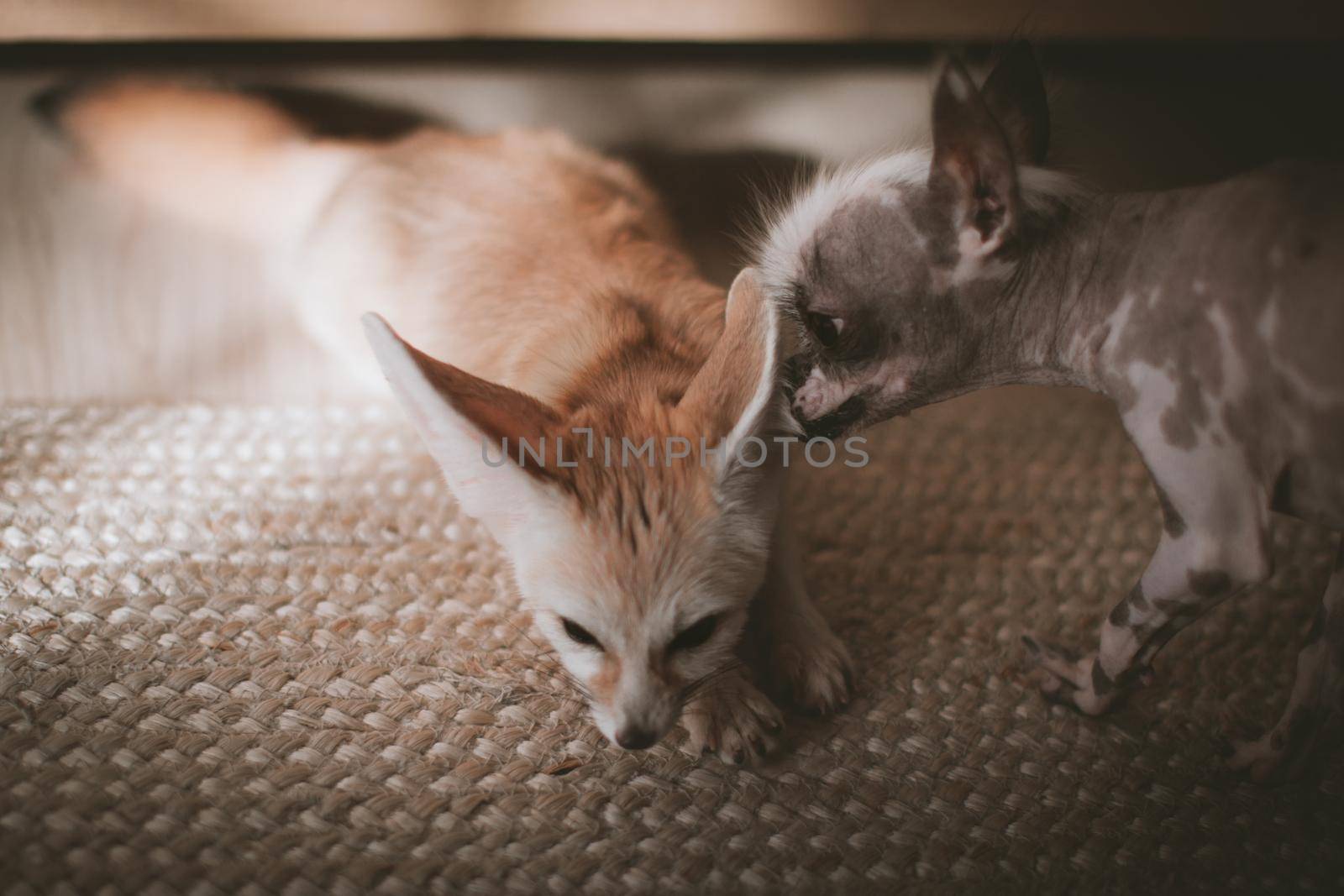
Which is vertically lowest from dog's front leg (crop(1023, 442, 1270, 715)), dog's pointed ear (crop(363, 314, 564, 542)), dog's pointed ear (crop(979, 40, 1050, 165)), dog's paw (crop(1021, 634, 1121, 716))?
dog's paw (crop(1021, 634, 1121, 716))

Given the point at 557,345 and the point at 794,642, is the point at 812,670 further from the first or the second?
the point at 557,345

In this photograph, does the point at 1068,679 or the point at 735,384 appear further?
the point at 1068,679

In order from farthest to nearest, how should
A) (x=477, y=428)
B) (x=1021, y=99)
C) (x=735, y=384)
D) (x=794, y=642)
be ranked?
(x=794, y=642), (x=1021, y=99), (x=735, y=384), (x=477, y=428)

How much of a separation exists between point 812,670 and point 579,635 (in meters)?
0.37

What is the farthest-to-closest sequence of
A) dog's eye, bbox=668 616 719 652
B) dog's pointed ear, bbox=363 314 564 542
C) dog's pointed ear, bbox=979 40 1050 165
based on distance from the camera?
dog's pointed ear, bbox=979 40 1050 165 → dog's eye, bbox=668 616 719 652 → dog's pointed ear, bbox=363 314 564 542

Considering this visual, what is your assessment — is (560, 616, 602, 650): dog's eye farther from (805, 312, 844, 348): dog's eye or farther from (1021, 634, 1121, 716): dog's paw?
(1021, 634, 1121, 716): dog's paw

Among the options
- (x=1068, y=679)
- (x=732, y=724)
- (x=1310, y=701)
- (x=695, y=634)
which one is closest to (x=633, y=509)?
(x=695, y=634)

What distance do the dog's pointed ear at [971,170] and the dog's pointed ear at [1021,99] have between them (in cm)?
15

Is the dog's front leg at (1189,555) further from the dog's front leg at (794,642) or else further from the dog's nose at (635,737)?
the dog's nose at (635,737)

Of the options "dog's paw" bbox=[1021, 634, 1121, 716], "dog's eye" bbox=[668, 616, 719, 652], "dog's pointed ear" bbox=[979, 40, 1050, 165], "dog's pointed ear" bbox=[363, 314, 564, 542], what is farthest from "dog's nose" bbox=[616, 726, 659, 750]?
"dog's pointed ear" bbox=[979, 40, 1050, 165]

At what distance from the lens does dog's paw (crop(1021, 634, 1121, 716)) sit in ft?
4.16

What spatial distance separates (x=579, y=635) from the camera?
45.0 inches

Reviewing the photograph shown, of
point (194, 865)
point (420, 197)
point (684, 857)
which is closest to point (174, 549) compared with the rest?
point (194, 865)

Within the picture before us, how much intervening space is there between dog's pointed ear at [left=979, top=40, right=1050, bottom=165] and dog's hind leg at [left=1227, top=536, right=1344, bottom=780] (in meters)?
0.66
